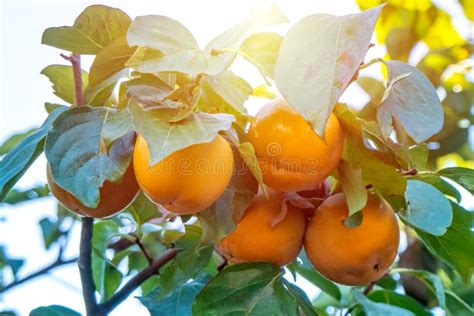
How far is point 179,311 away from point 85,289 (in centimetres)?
13

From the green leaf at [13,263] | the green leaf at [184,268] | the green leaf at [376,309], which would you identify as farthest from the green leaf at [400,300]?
the green leaf at [13,263]

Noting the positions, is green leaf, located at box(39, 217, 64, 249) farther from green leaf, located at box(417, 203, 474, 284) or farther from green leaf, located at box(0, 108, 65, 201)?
green leaf, located at box(417, 203, 474, 284)

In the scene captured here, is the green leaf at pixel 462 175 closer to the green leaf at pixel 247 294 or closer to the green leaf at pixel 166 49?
the green leaf at pixel 247 294

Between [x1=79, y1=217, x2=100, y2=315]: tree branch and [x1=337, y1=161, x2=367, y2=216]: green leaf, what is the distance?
13.7 inches

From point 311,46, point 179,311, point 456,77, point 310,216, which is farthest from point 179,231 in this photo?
point 456,77

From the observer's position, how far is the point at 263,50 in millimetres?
814

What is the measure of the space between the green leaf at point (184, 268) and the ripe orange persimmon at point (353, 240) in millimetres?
143

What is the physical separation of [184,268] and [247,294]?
0.10 meters

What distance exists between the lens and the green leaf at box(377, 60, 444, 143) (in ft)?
2.56

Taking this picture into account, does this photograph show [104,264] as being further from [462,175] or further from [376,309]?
[462,175]

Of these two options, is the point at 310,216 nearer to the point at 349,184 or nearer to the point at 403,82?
the point at 349,184

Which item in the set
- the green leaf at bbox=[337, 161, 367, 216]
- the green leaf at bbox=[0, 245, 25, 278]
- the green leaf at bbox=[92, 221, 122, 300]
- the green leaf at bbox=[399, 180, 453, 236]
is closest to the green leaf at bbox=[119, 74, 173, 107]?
the green leaf at bbox=[337, 161, 367, 216]

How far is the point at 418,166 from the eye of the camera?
3.15 feet

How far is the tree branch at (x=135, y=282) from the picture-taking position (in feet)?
3.25
